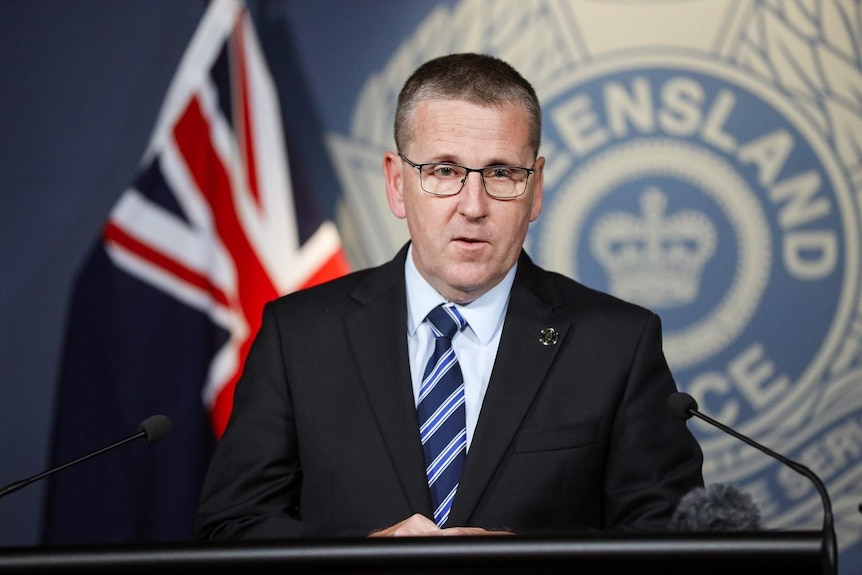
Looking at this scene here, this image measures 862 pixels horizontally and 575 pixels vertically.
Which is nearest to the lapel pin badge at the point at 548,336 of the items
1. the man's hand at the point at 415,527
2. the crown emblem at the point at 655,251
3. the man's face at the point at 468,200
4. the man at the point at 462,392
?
the man at the point at 462,392

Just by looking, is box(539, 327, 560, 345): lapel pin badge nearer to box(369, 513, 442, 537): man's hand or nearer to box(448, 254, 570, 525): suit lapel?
box(448, 254, 570, 525): suit lapel

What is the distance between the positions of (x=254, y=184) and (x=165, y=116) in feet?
1.12

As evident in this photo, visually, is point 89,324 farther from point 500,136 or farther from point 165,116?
Answer: point 500,136

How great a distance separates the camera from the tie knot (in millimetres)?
2113

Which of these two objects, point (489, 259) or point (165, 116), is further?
point (165, 116)

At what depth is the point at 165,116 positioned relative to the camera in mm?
3545

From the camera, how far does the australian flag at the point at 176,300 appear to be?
3.44 metres

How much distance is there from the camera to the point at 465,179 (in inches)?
80.0

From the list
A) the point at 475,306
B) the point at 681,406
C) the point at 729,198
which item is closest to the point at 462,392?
the point at 475,306

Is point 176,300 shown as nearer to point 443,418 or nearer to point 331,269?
point 331,269

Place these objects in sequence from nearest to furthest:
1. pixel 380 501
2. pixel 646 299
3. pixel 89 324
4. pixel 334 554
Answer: pixel 334 554
pixel 380 501
pixel 89 324
pixel 646 299

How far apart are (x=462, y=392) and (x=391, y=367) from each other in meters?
0.14

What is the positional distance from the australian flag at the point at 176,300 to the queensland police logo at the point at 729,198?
2.96 ft

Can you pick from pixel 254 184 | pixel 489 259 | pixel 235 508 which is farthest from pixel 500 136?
pixel 254 184
